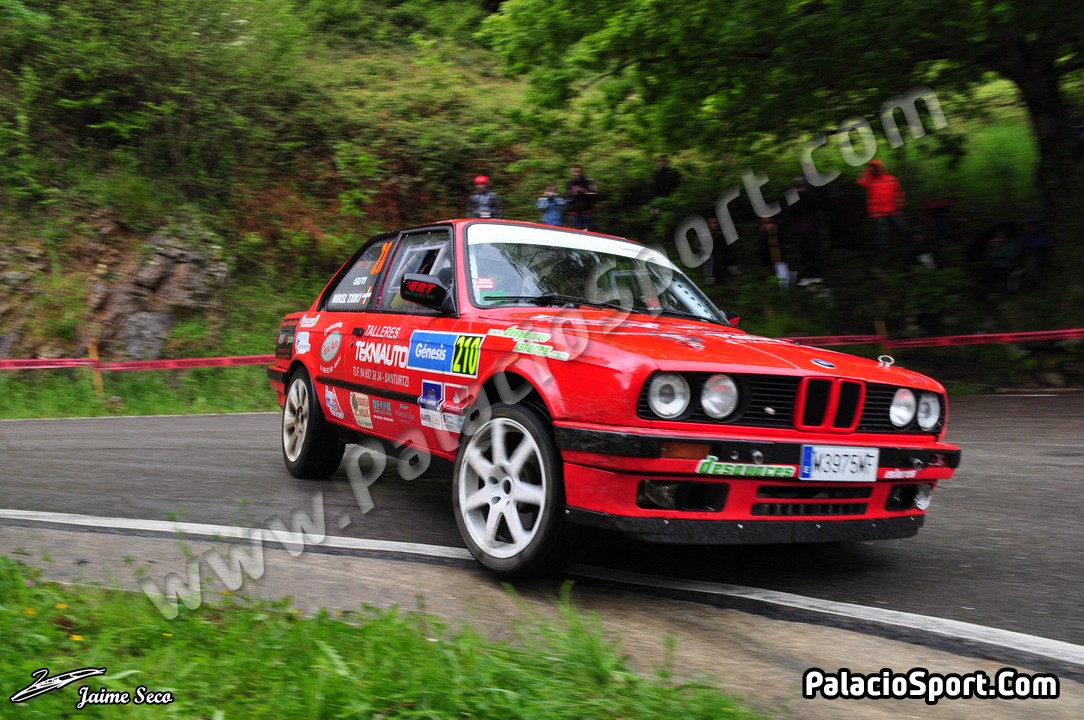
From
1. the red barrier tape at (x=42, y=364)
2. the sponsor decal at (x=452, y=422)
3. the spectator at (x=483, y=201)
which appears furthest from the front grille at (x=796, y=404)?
the spectator at (x=483, y=201)

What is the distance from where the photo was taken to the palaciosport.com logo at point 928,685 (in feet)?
9.36

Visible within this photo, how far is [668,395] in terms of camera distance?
3.68 m

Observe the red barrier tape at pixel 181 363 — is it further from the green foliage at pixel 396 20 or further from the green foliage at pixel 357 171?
the green foliage at pixel 396 20

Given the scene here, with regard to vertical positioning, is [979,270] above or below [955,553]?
above

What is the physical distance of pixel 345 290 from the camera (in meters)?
6.41

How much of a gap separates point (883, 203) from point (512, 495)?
37.4 feet

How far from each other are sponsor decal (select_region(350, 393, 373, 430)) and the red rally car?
3 centimetres

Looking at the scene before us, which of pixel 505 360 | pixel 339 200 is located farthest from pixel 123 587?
pixel 339 200

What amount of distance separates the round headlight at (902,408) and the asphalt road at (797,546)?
702 millimetres

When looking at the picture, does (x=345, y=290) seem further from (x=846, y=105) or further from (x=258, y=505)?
(x=846, y=105)

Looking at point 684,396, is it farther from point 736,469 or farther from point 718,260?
point 718,260

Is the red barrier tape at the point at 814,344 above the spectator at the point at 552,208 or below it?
below

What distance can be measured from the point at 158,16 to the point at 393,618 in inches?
650
